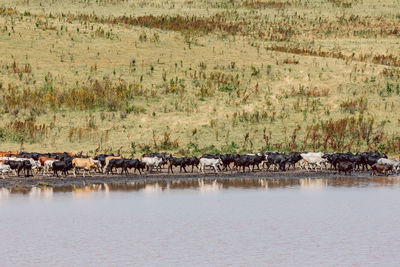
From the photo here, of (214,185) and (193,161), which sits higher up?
(193,161)

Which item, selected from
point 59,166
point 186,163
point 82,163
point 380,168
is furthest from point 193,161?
point 380,168

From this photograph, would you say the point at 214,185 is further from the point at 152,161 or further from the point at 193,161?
the point at 152,161

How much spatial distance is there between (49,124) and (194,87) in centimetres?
1233

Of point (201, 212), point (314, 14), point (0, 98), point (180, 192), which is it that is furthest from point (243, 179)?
point (314, 14)

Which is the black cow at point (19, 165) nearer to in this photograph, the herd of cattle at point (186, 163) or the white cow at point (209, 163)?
the herd of cattle at point (186, 163)

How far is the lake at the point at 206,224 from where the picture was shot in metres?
20.2

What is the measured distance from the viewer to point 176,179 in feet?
118

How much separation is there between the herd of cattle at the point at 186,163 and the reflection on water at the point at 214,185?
1.46 metres

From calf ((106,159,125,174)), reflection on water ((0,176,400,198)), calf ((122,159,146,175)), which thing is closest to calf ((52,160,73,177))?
reflection on water ((0,176,400,198))

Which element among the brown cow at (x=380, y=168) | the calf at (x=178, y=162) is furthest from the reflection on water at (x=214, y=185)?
the calf at (x=178, y=162)

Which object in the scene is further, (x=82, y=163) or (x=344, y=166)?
(x=344, y=166)

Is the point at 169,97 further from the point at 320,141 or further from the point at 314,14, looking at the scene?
the point at 314,14

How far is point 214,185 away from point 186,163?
3.56 m

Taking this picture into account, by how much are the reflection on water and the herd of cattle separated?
146 centimetres
